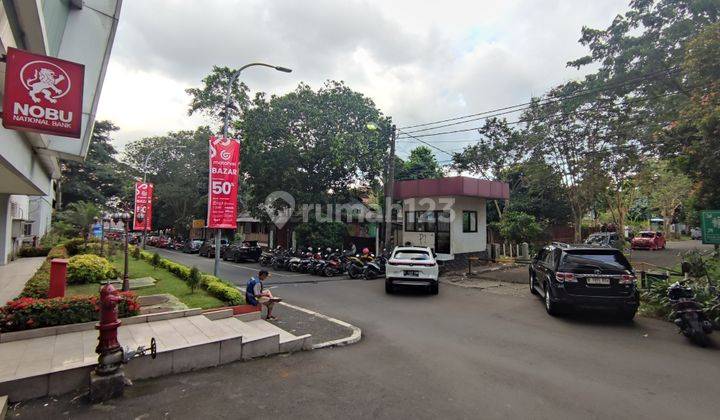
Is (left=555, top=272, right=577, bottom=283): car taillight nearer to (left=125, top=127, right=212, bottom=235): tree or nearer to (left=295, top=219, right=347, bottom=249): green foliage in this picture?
(left=295, top=219, right=347, bottom=249): green foliage

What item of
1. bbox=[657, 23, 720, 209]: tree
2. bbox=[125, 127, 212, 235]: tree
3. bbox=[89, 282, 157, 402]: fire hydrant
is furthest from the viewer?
bbox=[125, 127, 212, 235]: tree

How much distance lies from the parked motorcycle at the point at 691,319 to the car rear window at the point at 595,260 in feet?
3.52

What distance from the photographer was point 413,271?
11.0 m

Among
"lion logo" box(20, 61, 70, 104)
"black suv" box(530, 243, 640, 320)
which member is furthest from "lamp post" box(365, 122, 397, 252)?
"lion logo" box(20, 61, 70, 104)

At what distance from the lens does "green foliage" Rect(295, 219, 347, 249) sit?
750 inches

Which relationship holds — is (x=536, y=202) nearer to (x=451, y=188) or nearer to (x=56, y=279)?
(x=451, y=188)

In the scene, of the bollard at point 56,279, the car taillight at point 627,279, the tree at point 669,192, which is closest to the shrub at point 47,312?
the bollard at point 56,279

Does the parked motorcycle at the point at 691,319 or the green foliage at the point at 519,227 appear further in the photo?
the green foliage at the point at 519,227

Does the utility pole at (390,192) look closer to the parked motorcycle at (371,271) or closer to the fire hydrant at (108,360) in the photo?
the parked motorcycle at (371,271)

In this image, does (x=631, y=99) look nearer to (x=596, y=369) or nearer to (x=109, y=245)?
(x=596, y=369)

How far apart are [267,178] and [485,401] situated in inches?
655

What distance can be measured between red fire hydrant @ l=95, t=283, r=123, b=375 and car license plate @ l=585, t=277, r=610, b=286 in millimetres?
8263

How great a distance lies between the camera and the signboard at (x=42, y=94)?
4173 millimetres

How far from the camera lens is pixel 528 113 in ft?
68.6
